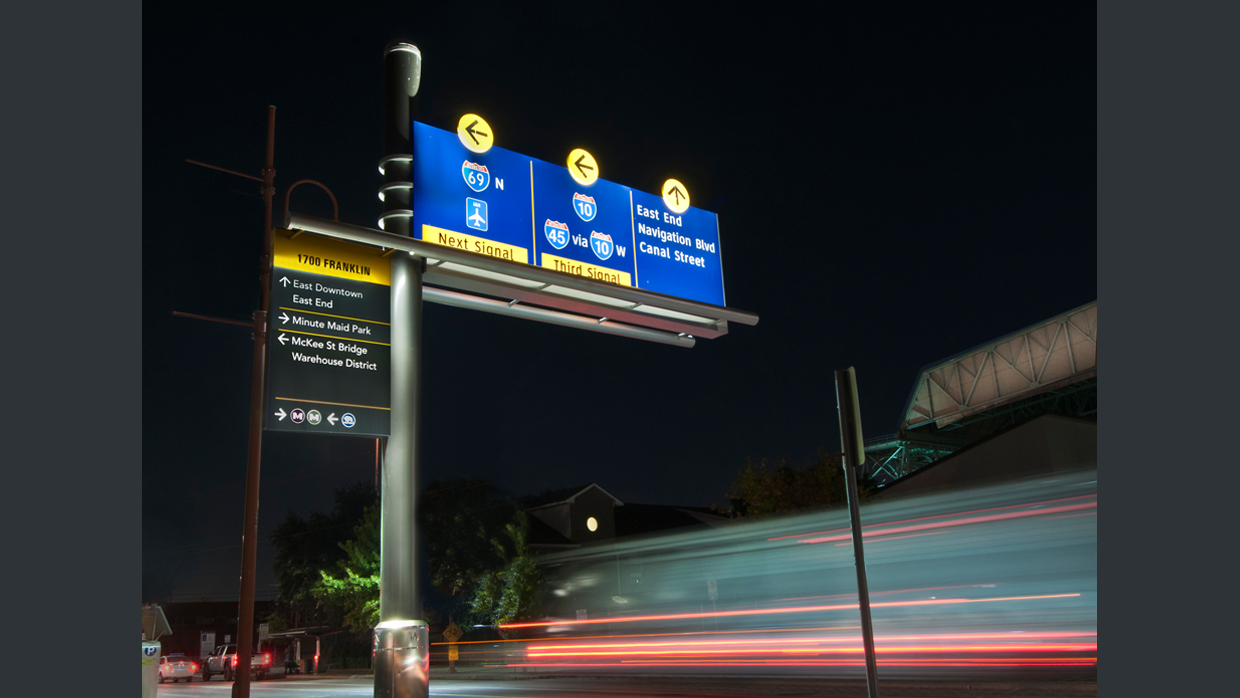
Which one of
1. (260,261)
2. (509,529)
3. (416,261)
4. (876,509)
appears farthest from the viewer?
(509,529)

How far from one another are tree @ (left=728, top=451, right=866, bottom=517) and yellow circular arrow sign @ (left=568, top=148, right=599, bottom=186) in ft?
112

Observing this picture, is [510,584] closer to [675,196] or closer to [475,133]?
[675,196]

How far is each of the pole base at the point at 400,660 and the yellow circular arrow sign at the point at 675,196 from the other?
7.35 meters

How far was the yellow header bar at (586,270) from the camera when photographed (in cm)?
1211

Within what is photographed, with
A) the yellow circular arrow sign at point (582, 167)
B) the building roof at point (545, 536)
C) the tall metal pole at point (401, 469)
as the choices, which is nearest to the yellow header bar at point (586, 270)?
the yellow circular arrow sign at point (582, 167)

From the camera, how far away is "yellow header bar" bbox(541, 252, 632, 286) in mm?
12109

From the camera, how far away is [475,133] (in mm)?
11773

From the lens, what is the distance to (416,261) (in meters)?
10.5

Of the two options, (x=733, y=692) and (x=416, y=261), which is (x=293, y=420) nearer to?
(x=416, y=261)

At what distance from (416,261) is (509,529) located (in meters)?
30.8

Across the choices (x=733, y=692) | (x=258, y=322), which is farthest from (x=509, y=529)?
(x=258, y=322)

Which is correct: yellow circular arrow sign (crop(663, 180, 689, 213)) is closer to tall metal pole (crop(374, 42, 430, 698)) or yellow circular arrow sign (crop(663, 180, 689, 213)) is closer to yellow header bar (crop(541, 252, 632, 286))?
yellow header bar (crop(541, 252, 632, 286))

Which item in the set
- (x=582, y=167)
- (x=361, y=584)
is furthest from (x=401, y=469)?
(x=361, y=584)

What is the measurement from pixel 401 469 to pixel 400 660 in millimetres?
1884
